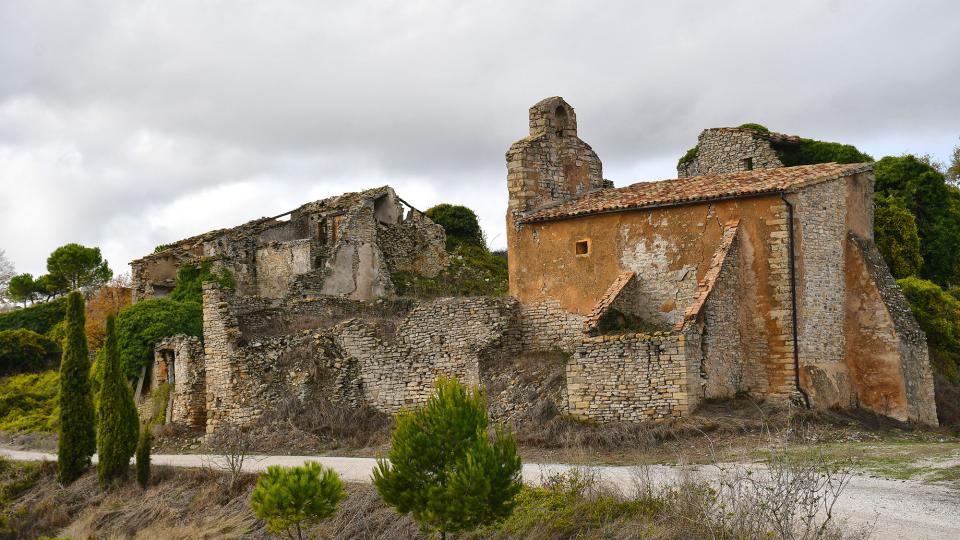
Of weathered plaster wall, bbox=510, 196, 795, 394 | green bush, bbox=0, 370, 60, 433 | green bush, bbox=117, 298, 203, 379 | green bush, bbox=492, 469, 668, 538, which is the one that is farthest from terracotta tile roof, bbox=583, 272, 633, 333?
green bush, bbox=0, 370, 60, 433

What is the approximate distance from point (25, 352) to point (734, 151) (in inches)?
1059

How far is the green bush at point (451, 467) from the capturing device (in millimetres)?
11555

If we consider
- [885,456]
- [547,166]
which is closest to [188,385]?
[547,166]

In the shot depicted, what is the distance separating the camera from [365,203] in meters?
34.8

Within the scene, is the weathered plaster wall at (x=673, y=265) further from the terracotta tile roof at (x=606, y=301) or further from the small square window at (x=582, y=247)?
the terracotta tile roof at (x=606, y=301)

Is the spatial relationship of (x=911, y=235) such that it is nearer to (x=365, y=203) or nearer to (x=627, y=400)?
(x=627, y=400)

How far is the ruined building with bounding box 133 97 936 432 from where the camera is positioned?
66.2 feet

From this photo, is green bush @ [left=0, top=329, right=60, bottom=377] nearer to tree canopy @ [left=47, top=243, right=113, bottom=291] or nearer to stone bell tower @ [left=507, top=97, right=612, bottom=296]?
tree canopy @ [left=47, top=243, right=113, bottom=291]

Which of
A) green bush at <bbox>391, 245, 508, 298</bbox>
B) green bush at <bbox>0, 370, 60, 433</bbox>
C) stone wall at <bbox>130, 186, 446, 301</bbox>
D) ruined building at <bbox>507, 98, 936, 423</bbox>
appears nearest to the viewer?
ruined building at <bbox>507, 98, 936, 423</bbox>

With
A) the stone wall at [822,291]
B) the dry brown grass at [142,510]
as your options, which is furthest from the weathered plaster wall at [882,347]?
the dry brown grass at [142,510]

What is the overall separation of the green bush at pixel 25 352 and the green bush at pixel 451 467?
3044 cm

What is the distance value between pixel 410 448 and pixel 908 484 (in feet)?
21.5

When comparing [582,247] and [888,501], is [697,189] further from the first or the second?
[888,501]

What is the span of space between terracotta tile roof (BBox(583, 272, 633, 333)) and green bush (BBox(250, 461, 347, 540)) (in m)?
8.48
